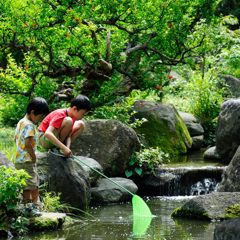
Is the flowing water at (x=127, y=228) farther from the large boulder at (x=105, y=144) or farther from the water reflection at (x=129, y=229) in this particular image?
the large boulder at (x=105, y=144)

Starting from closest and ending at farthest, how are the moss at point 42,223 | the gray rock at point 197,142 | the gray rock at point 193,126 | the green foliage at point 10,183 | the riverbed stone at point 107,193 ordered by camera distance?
the green foliage at point 10,183 → the moss at point 42,223 → the riverbed stone at point 107,193 → the gray rock at point 197,142 → the gray rock at point 193,126

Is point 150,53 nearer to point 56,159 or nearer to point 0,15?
point 0,15

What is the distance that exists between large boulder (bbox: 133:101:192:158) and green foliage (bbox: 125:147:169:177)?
2021mm

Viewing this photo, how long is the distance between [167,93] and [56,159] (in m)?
12.0

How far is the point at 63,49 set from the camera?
39.1 ft

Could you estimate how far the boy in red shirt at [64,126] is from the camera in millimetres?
8281

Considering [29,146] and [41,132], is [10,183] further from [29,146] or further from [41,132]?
[41,132]

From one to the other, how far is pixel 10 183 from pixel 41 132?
6.48 feet

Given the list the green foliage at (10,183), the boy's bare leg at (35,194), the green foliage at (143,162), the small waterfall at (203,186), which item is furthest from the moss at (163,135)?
the green foliage at (10,183)

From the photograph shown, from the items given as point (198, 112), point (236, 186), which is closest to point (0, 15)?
point (236, 186)

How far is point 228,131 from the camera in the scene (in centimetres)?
1324

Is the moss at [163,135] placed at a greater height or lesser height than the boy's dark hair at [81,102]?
lesser

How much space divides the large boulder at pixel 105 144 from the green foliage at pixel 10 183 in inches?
151

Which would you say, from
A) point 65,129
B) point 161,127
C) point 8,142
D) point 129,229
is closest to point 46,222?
point 129,229
